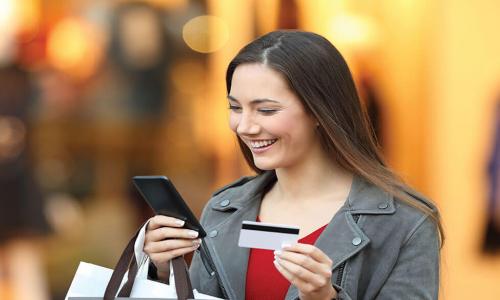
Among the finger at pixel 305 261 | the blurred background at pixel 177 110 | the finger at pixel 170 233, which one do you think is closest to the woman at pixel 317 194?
the finger at pixel 170 233

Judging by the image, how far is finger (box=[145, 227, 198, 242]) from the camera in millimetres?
Answer: 2297

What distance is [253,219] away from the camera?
2.58 meters

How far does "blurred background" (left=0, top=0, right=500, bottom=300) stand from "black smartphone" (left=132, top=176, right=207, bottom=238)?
3850mm

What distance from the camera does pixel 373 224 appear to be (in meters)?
2.39

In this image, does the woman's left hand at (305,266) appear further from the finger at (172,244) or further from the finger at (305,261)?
the finger at (172,244)

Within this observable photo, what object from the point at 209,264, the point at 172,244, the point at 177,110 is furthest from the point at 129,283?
the point at 177,110

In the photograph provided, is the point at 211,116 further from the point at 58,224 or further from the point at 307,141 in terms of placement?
the point at 307,141

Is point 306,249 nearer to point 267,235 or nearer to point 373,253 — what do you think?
point 267,235

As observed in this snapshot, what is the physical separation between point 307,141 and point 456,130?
4.11m

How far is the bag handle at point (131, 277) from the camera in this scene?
88.0 inches

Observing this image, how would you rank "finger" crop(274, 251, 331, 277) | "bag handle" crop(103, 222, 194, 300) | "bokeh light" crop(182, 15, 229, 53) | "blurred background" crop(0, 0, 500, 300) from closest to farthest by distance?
"finger" crop(274, 251, 331, 277) < "bag handle" crop(103, 222, 194, 300) < "blurred background" crop(0, 0, 500, 300) < "bokeh light" crop(182, 15, 229, 53)

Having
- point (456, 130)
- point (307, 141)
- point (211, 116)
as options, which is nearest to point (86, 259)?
point (211, 116)

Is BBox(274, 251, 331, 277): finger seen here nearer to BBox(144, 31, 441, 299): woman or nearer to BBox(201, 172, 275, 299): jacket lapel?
BBox(144, 31, 441, 299): woman

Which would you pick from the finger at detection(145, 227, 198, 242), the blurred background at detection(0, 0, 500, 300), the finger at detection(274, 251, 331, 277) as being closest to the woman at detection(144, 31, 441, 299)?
the finger at detection(145, 227, 198, 242)
